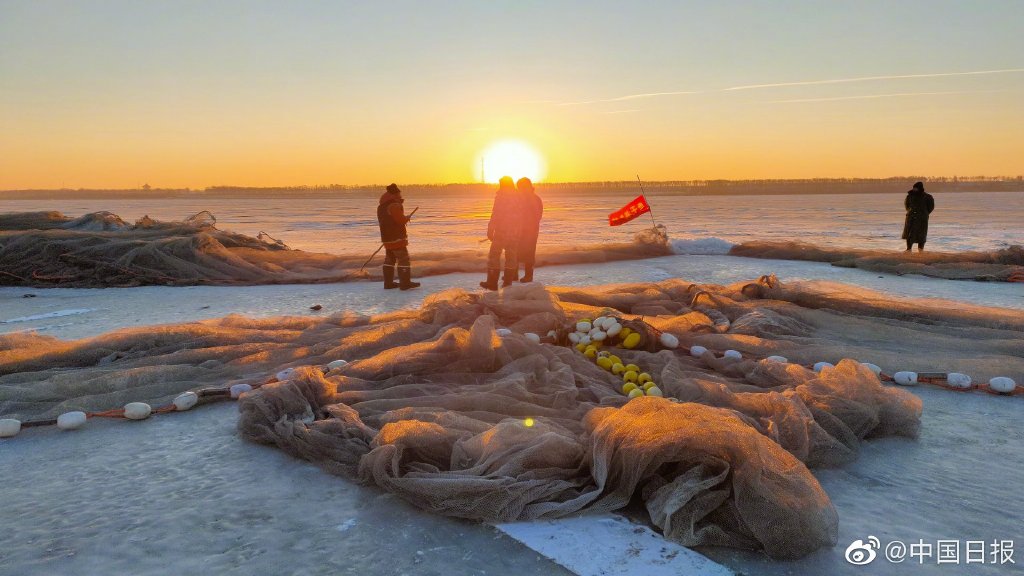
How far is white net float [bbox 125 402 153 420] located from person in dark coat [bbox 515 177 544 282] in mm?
6215

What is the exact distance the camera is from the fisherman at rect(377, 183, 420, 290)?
9.97 m

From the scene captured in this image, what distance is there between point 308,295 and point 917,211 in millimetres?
11604

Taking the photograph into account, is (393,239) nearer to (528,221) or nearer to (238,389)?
(528,221)

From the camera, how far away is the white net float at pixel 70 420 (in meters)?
3.92

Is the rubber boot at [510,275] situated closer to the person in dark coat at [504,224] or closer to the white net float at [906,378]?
the person in dark coat at [504,224]

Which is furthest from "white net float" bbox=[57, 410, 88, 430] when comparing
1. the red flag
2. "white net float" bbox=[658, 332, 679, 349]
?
the red flag

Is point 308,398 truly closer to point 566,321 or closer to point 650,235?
point 566,321

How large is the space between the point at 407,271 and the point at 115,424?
608 centimetres

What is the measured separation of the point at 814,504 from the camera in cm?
247

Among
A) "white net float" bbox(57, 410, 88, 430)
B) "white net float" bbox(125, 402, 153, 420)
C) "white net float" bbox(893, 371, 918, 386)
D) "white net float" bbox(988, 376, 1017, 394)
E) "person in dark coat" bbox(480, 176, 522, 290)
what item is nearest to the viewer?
"white net float" bbox(57, 410, 88, 430)

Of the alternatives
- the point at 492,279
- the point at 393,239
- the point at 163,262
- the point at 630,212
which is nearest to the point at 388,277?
the point at 393,239

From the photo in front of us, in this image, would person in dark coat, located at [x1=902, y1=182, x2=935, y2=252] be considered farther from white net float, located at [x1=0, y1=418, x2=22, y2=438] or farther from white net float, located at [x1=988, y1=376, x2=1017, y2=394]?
white net float, located at [x1=0, y1=418, x2=22, y2=438]

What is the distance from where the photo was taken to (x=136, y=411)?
4070mm

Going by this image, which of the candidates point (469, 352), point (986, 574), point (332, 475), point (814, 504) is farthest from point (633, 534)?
point (469, 352)
